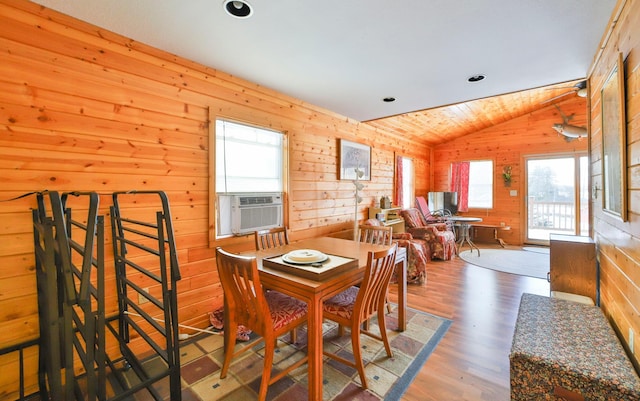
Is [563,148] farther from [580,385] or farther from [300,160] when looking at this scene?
[580,385]

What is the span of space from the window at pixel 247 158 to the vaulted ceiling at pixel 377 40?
0.54m

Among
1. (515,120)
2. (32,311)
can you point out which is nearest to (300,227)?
(32,311)

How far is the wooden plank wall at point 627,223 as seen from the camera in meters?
1.41

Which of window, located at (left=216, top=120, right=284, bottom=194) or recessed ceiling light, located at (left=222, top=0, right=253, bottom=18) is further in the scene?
window, located at (left=216, top=120, right=284, bottom=194)

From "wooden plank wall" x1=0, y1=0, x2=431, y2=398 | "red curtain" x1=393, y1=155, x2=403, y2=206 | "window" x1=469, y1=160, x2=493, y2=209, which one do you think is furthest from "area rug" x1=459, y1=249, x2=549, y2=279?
"wooden plank wall" x1=0, y1=0, x2=431, y2=398

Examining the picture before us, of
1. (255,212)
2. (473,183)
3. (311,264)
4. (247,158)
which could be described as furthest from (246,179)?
(473,183)

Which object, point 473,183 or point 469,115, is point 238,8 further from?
point 473,183

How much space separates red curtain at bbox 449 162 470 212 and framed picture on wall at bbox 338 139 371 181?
10.8 ft

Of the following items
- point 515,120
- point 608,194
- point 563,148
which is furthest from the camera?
point 515,120

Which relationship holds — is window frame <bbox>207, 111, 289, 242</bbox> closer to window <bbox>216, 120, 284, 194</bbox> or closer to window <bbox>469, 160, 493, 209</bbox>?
window <bbox>216, 120, 284, 194</bbox>

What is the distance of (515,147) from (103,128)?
740 centimetres

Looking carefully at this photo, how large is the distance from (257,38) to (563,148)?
6.65 meters

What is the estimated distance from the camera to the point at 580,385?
132 cm

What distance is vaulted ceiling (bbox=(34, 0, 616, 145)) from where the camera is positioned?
175 centimetres
